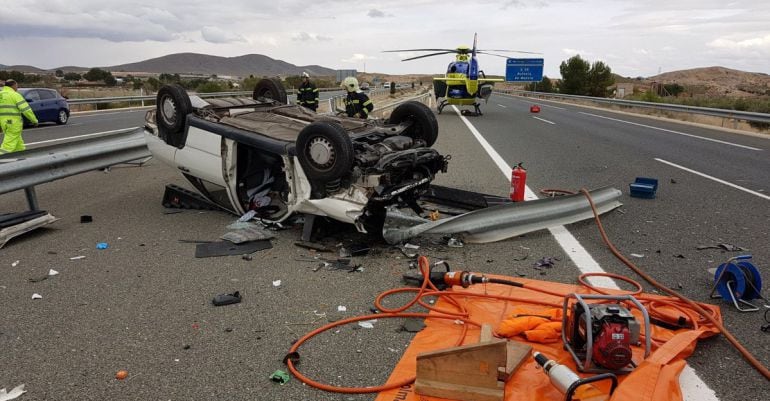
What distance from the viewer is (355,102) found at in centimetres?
995

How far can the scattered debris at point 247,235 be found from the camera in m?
4.94

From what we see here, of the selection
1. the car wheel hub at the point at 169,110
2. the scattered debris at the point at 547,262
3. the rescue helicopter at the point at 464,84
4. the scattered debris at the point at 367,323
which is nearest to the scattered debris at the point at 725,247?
the scattered debris at the point at 547,262

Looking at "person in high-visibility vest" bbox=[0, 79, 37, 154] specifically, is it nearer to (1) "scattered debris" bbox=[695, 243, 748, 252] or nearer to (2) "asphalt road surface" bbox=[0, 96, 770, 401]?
(2) "asphalt road surface" bbox=[0, 96, 770, 401]

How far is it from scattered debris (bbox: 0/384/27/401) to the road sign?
40.6 metres

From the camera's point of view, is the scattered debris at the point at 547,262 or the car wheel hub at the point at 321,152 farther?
the car wheel hub at the point at 321,152

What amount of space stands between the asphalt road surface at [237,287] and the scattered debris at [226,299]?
0.26 feet

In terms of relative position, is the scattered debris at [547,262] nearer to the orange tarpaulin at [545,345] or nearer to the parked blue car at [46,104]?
the orange tarpaulin at [545,345]

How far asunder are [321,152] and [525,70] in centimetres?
3883

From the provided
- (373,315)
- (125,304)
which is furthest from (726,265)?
(125,304)

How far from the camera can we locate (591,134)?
48.6ft

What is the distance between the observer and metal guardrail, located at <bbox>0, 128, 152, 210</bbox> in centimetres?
524

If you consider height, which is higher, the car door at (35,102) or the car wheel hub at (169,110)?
the car wheel hub at (169,110)

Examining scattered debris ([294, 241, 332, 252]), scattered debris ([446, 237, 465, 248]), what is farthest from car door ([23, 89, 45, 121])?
scattered debris ([446, 237, 465, 248])

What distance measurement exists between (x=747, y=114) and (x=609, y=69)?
134 feet
